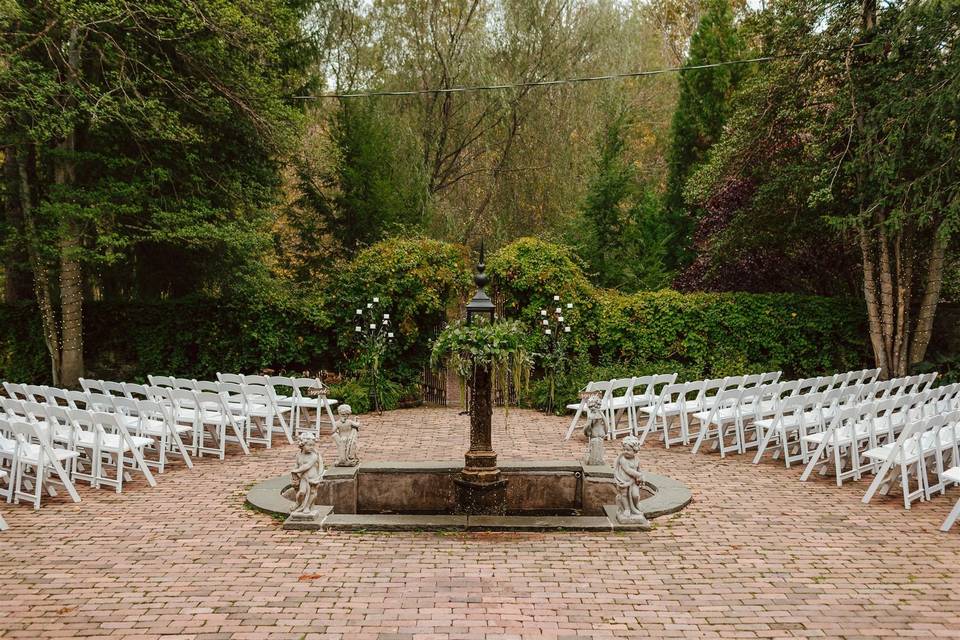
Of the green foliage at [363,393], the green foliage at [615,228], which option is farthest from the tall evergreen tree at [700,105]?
the green foliage at [363,393]

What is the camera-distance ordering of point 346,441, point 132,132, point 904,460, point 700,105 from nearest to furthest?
point 904,460, point 346,441, point 132,132, point 700,105

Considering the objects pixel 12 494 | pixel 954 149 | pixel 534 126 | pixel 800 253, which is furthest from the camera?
pixel 534 126

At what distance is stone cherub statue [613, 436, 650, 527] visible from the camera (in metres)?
6.50

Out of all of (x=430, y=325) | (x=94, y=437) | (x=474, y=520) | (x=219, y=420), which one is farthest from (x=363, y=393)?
(x=474, y=520)

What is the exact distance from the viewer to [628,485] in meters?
6.58

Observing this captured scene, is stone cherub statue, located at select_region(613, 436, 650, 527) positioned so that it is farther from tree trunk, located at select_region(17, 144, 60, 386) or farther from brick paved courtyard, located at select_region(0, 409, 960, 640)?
tree trunk, located at select_region(17, 144, 60, 386)

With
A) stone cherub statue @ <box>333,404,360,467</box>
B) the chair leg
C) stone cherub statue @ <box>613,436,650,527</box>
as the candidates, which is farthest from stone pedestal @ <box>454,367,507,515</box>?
the chair leg

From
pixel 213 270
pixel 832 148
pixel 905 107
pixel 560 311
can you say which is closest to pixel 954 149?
pixel 905 107

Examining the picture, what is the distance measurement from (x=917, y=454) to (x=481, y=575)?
481 cm

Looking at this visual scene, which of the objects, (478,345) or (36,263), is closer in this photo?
(478,345)

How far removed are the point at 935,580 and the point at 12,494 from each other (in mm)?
8292

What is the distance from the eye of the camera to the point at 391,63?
21.0 m

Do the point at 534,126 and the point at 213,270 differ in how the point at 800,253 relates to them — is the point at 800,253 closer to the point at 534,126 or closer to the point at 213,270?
the point at 534,126

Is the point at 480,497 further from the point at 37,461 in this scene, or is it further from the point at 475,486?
the point at 37,461
